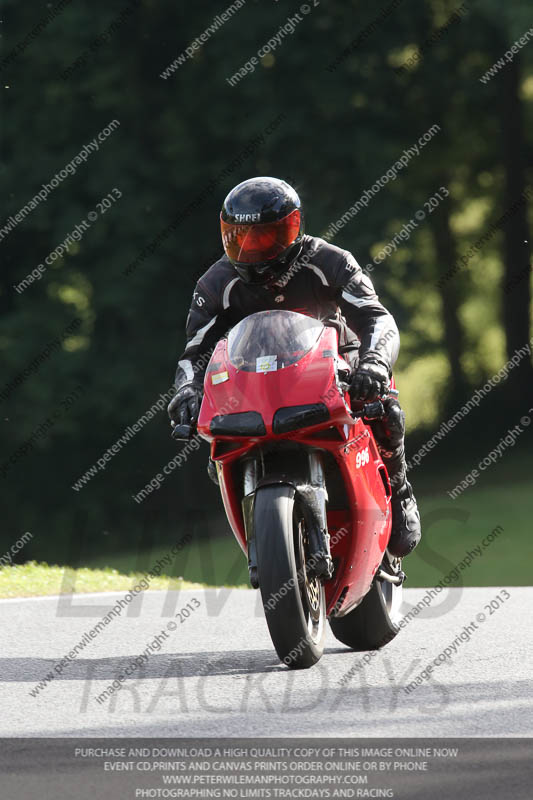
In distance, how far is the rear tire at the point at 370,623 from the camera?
708 centimetres

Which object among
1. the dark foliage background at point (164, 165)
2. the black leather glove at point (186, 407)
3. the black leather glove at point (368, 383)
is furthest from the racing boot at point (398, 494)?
the dark foliage background at point (164, 165)

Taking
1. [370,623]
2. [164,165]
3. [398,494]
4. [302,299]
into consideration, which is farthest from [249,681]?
[164,165]

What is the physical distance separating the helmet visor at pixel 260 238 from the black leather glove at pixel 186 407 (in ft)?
2.26

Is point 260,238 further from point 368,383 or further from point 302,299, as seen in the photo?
point 368,383

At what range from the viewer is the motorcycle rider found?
21.2 feet

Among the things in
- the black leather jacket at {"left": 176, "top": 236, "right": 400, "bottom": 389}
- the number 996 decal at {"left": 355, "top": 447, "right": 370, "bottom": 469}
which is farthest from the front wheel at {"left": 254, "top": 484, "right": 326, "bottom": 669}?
the black leather jacket at {"left": 176, "top": 236, "right": 400, "bottom": 389}

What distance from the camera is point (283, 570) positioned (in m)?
5.73

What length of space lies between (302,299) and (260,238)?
0.46 m

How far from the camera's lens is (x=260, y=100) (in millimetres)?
22562

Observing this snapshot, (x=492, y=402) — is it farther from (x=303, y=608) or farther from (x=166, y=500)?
(x=303, y=608)

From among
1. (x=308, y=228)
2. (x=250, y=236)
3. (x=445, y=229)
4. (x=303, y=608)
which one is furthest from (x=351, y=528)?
(x=445, y=229)

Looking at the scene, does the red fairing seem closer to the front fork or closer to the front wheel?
the front fork

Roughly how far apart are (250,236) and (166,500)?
1916 centimetres

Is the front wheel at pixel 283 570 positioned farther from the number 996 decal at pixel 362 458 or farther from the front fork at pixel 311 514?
the number 996 decal at pixel 362 458
